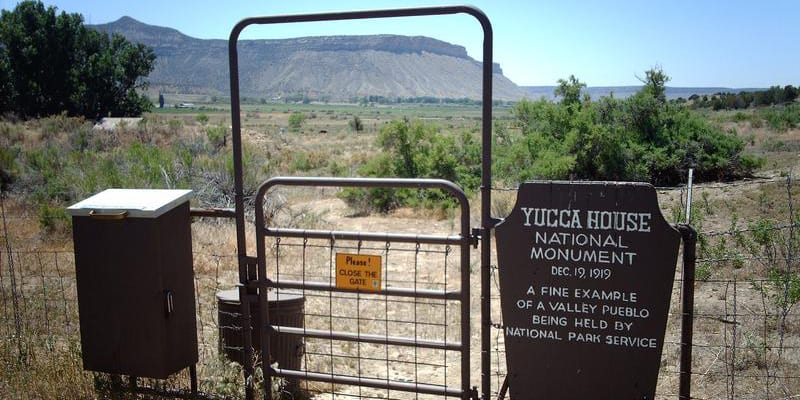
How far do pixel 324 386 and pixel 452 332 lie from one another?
2090 millimetres

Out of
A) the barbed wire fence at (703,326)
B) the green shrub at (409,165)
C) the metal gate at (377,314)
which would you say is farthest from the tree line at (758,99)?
the metal gate at (377,314)

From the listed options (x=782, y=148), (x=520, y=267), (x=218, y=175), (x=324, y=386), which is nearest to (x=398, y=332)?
(x=324, y=386)

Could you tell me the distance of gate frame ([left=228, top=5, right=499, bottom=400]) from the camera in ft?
12.8

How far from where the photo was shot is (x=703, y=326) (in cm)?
729

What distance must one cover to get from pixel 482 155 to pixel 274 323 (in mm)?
2164

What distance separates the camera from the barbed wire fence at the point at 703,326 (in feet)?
17.6

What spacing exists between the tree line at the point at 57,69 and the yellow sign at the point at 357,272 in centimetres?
3500

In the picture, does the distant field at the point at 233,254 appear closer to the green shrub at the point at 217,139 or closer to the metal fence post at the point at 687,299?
the green shrub at the point at 217,139

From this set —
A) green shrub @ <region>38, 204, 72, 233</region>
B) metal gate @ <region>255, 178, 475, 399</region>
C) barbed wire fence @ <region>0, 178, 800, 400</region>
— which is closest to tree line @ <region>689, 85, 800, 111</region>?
→ barbed wire fence @ <region>0, 178, 800, 400</region>

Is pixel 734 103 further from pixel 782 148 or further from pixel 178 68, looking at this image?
pixel 178 68

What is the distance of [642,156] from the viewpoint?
1886cm

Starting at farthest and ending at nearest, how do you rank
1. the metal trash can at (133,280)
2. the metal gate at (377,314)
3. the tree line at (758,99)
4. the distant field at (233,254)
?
the tree line at (758,99), the distant field at (233,254), the metal trash can at (133,280), the metal gate at (377,314)

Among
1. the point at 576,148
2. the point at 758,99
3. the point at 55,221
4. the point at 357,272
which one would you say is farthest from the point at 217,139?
the point at 758,99

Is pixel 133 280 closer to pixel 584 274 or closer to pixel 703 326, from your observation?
pixel 584 274
